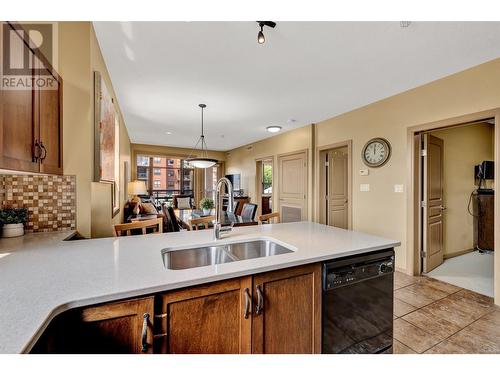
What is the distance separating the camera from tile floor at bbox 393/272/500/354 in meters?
1.72

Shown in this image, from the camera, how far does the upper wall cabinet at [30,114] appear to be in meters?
1.08

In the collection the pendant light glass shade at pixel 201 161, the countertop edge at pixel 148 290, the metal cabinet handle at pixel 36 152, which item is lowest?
the countertop edge at pixel 148 290

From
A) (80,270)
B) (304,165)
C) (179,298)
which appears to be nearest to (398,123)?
(304,165)

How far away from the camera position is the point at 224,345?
1.02 m

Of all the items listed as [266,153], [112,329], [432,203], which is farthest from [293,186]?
[112,329]

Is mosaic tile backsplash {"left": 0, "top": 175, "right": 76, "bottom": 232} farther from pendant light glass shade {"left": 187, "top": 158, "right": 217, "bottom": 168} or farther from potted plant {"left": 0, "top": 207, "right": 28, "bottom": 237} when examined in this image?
pendant light glass shade {"left": 187, "top": 158, "right": 217, "bottom": 168}

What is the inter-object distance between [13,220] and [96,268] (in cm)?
98

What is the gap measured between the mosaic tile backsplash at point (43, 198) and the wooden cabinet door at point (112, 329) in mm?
1152

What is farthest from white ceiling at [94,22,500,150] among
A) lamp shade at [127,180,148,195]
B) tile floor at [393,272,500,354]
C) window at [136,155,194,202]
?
window at [136,155,194,202]

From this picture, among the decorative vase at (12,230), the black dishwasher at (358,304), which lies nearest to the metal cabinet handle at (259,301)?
the black dishwasher at (358,304)

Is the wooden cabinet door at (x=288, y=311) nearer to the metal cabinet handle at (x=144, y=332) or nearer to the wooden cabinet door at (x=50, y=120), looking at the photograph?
the metal cabinet handle at (x=144, y=332)

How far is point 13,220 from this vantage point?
147cm

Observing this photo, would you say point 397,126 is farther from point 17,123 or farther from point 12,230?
point 12,230
